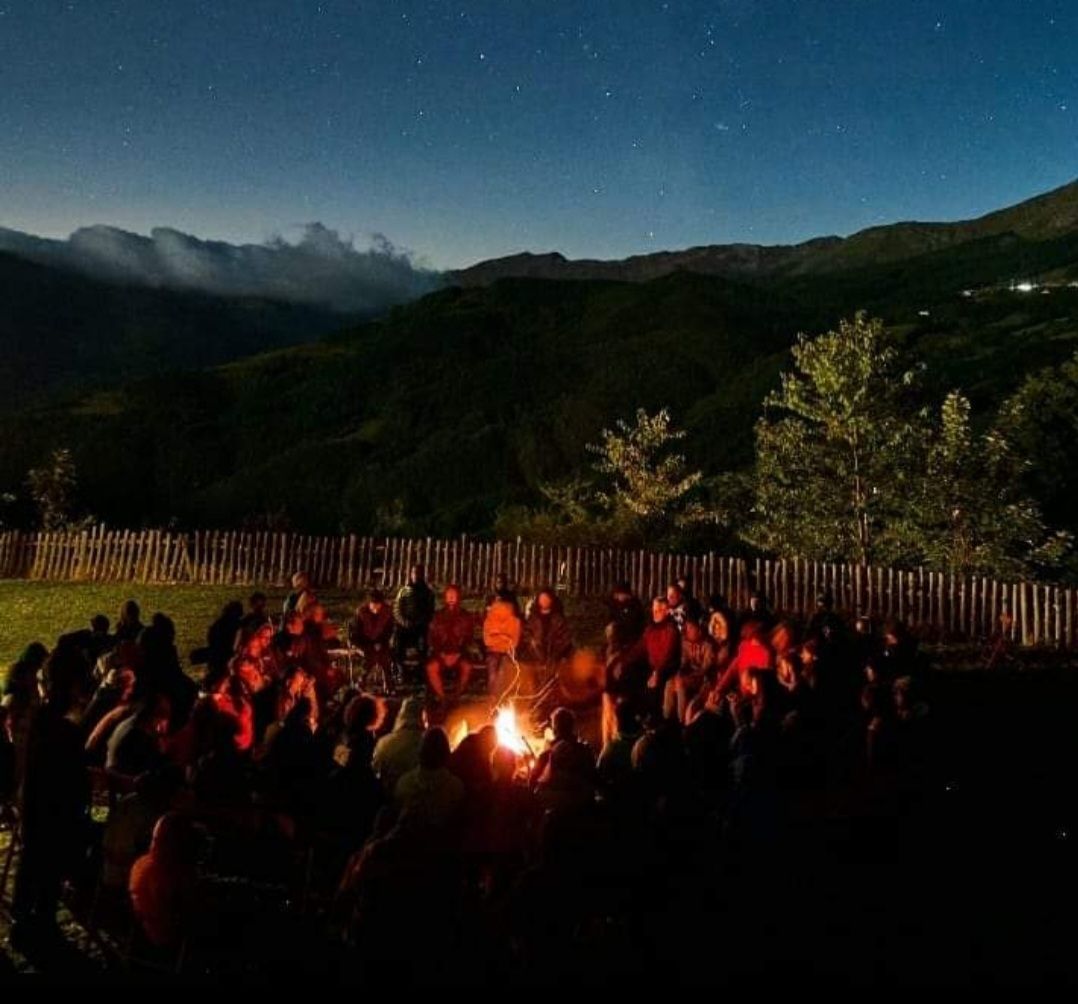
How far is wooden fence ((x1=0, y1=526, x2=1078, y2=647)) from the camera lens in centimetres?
1744

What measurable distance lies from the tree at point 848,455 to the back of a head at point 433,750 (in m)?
16.4

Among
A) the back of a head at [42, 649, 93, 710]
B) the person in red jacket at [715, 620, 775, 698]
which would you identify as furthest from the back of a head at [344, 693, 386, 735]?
the person in red jacket at [715, 620, 775, 698]

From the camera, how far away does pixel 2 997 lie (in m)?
4.27

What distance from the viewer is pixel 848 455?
21766 mm

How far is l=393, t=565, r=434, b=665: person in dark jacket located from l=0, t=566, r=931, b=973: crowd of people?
12.5 ft

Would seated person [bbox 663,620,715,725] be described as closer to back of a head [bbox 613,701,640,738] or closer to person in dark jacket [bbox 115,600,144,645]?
back of a head [bbox 613,701,640,738]

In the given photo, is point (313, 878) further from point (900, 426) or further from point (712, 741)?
point (900, 426)

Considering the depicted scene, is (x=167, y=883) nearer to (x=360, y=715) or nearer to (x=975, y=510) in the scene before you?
(x=360, y=715)

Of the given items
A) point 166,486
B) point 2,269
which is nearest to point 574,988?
point 166,486

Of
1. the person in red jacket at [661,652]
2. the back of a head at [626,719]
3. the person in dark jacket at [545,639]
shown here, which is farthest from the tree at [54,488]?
the back of a head at [626,719]

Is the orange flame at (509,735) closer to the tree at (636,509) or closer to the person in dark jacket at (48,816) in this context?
the person in dark jacket at (48,816)

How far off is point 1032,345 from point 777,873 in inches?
2265

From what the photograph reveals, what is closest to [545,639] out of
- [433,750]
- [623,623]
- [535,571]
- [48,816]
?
[623,623]

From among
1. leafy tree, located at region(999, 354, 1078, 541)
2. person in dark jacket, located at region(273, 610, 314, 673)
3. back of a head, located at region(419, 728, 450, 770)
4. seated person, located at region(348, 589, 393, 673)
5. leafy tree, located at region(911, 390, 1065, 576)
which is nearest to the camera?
back of a head, located at region(419, 728, 450, 770)
